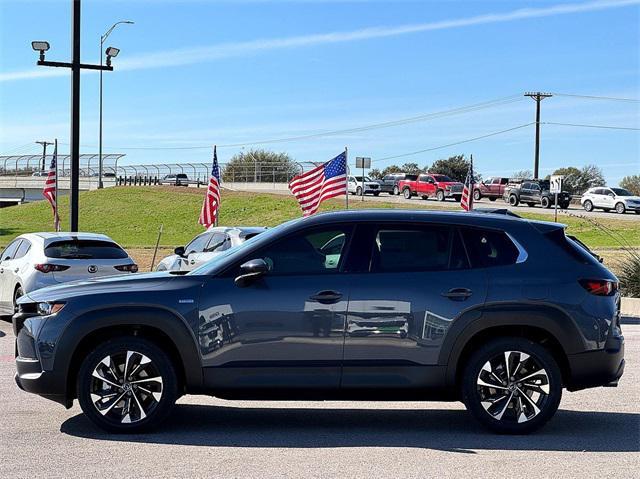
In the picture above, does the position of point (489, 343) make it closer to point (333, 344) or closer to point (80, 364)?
point (333, 344)

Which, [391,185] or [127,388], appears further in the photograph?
[391,185]

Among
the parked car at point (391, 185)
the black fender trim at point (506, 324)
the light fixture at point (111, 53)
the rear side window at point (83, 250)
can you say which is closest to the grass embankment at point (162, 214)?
the parked car at point (391, 185)

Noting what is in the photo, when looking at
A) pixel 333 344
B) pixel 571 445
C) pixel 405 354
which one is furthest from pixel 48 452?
pixel 571 445

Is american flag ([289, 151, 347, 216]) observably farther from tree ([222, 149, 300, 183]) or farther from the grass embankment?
tree ([222, 149, 300, 183])

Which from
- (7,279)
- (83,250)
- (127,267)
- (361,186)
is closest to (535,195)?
(361,186)

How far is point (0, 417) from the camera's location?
26.0 feet

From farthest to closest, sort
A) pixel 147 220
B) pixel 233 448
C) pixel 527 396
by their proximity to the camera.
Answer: pixel 147 220
pixel 527 396
pixel 233 448

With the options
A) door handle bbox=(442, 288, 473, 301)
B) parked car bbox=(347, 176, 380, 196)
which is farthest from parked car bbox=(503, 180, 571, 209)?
door handle bbox=(442, 288, 473, 301)

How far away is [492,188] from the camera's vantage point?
64000 mm

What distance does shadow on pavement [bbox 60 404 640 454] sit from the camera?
23.5 feet

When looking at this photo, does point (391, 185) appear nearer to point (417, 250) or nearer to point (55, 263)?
point (55, 263)

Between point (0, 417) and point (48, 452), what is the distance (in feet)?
4.52

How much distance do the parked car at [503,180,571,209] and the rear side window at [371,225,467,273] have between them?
50.9 metres

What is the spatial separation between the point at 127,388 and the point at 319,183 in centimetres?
2028
